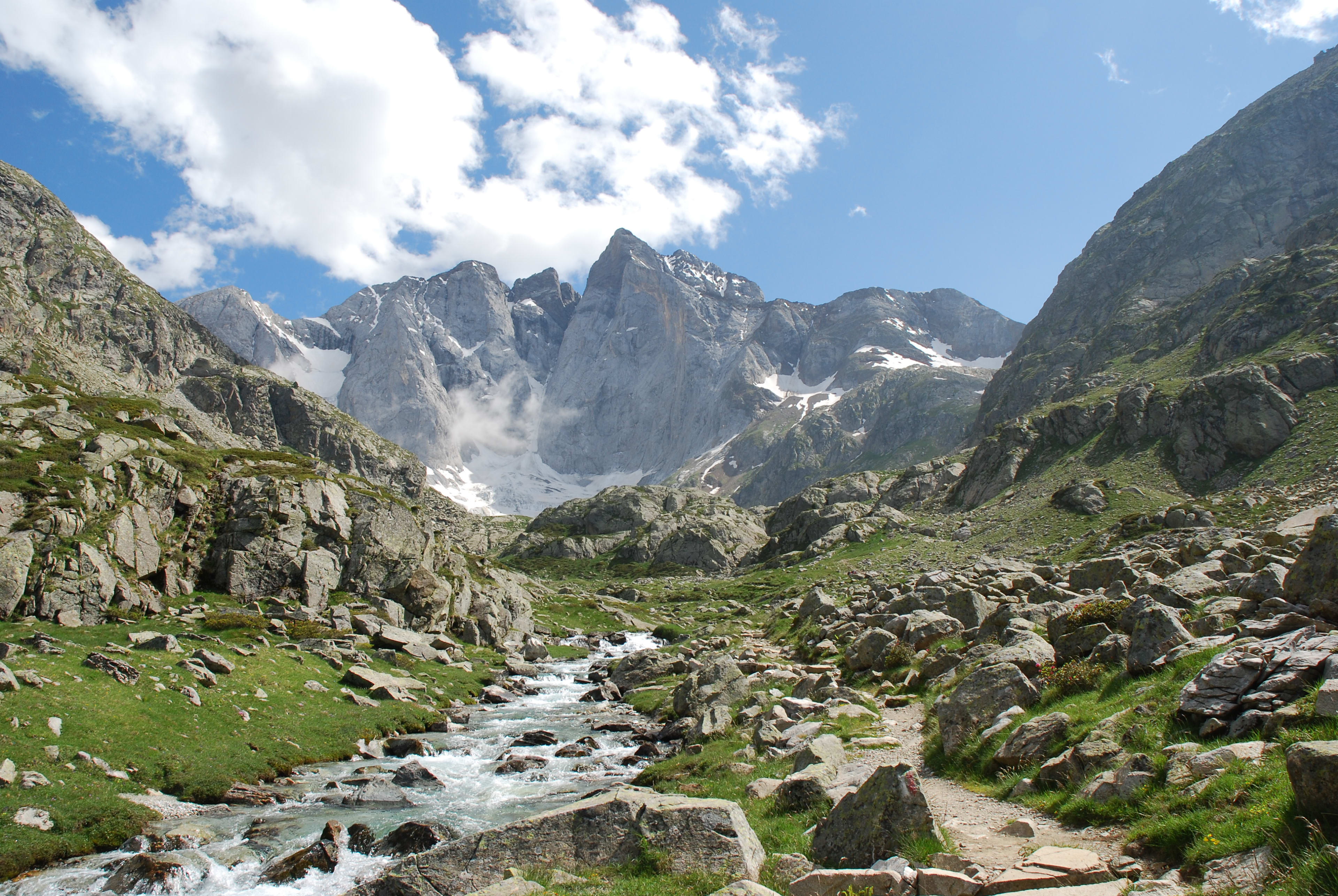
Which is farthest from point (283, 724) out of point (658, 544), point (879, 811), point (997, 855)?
point (658, 544)

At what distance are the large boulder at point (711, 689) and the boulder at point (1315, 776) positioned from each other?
23055 mm

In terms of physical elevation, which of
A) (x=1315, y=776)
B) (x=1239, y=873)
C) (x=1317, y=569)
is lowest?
(x=1239, y=873)

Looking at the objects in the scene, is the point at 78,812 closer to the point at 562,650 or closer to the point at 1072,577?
the point at 1072,577

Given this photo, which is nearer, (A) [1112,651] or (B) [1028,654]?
(A) [1112,651]

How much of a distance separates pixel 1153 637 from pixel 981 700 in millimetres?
4627

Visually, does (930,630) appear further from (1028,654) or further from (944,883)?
(944,883)

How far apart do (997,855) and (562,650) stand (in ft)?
186

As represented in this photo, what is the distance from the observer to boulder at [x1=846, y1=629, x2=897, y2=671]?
3161 centimetres

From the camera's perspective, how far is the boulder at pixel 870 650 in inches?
1244

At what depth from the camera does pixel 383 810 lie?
21.6 metres

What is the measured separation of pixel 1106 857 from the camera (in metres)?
9.95

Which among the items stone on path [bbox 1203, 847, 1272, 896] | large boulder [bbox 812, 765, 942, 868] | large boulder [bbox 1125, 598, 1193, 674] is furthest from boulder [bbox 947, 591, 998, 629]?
stone on path [bbox 1203, 847, 1272, 896]

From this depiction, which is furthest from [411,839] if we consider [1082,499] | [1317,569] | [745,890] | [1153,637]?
[1082,499]

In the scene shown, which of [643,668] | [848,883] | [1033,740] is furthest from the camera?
[643,668]
